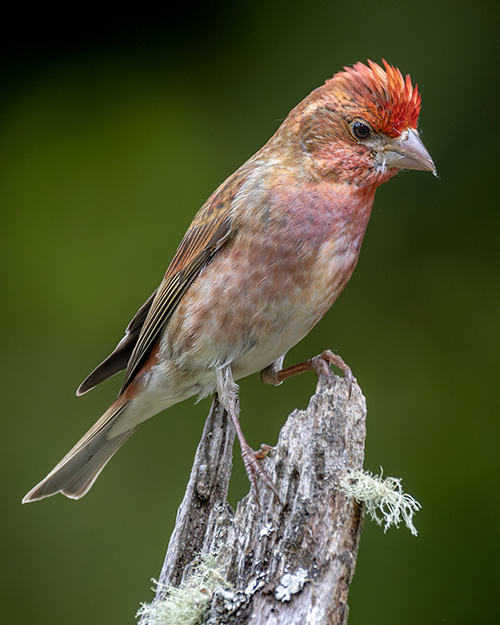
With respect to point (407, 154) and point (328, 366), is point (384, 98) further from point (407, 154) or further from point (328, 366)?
point (328, 366)

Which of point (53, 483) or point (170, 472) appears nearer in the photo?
point (53, 483)

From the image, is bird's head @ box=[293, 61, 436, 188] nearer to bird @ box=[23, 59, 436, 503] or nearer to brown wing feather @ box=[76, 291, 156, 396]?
bird @ box=[23, 59, 436, 503]

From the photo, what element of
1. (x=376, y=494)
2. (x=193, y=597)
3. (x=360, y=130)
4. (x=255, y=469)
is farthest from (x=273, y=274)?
(x=193, y=597)

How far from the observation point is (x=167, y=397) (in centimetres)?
372

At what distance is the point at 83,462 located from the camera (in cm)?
383

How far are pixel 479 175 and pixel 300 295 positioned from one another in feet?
5.99

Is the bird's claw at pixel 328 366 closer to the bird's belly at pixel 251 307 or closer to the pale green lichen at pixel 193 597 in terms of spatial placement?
the bird's belly at pixel 251 307

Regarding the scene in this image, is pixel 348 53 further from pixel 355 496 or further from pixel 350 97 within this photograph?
pixel 355 496

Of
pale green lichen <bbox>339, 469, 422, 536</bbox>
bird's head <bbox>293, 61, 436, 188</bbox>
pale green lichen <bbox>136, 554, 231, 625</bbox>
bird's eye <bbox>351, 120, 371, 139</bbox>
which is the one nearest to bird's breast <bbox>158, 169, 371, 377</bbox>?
bird's head <bbox>293, 61, 436, 188</bbox>

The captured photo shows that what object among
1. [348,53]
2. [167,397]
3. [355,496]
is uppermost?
[348,53]

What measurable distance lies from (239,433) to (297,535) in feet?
2.28

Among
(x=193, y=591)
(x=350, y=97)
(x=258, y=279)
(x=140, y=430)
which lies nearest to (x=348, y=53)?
(x=350, y=97)

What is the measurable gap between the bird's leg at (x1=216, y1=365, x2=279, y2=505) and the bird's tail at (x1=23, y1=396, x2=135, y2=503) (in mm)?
538

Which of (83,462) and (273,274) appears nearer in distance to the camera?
(273,274)
